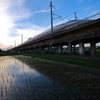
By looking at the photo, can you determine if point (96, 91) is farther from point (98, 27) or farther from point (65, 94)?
point (98, 27)

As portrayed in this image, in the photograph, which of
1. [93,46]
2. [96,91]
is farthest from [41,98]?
[93,46]

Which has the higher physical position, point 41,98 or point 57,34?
point 57,34

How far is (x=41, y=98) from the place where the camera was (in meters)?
3.61

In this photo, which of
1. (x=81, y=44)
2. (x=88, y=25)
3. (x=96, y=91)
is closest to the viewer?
(x=96, y=91)

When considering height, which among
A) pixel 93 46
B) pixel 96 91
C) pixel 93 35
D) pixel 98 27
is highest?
pixel 98 27

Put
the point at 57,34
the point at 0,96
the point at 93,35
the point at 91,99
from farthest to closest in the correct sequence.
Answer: the point at 57,34 < the point at 93,35 < the point at 0,96 < the point at 91,99

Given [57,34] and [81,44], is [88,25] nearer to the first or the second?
[81,44]

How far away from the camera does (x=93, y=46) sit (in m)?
22.0

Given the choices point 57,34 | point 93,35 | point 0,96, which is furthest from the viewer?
point 57,34

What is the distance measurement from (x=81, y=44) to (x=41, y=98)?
1940cm

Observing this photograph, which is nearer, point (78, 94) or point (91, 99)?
point (91, 99)

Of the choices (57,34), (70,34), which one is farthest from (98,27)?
(57,34)

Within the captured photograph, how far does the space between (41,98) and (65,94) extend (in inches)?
39.0

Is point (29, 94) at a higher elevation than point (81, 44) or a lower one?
lower
